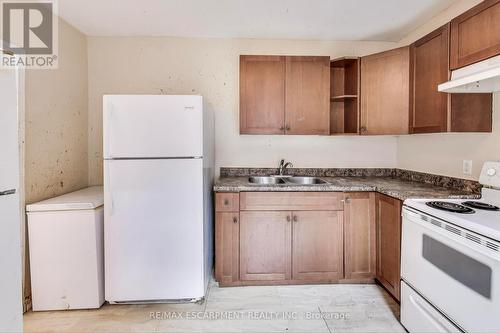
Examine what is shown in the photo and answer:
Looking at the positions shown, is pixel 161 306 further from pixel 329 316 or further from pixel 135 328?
pixel 329 316

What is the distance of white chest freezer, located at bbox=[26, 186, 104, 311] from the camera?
2.04 meters

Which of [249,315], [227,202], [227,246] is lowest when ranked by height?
[249,315]

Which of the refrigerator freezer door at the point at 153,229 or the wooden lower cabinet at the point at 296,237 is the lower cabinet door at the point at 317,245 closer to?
the wooden lower cabinet at the point at 296,237

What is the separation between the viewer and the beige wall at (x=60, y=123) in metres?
2.16

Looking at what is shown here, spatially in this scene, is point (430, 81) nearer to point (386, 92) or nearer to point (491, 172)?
point (386, 92)

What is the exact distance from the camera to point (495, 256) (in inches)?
47.6

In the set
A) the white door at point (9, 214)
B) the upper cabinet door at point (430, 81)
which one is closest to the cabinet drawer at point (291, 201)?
the upper cabinet door at point (430, 81)

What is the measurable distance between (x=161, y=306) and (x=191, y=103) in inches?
63.0

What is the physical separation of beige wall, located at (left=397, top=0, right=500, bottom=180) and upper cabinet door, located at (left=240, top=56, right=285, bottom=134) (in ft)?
4.37

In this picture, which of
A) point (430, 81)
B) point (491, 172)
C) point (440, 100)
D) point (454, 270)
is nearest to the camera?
point (454, 270)

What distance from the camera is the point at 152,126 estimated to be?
6.79ft

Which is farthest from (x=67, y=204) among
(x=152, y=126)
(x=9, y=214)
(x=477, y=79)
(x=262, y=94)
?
(x=477, y=79)

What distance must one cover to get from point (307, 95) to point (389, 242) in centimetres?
152

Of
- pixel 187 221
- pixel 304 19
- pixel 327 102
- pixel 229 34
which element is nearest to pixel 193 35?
pixel 229 34
